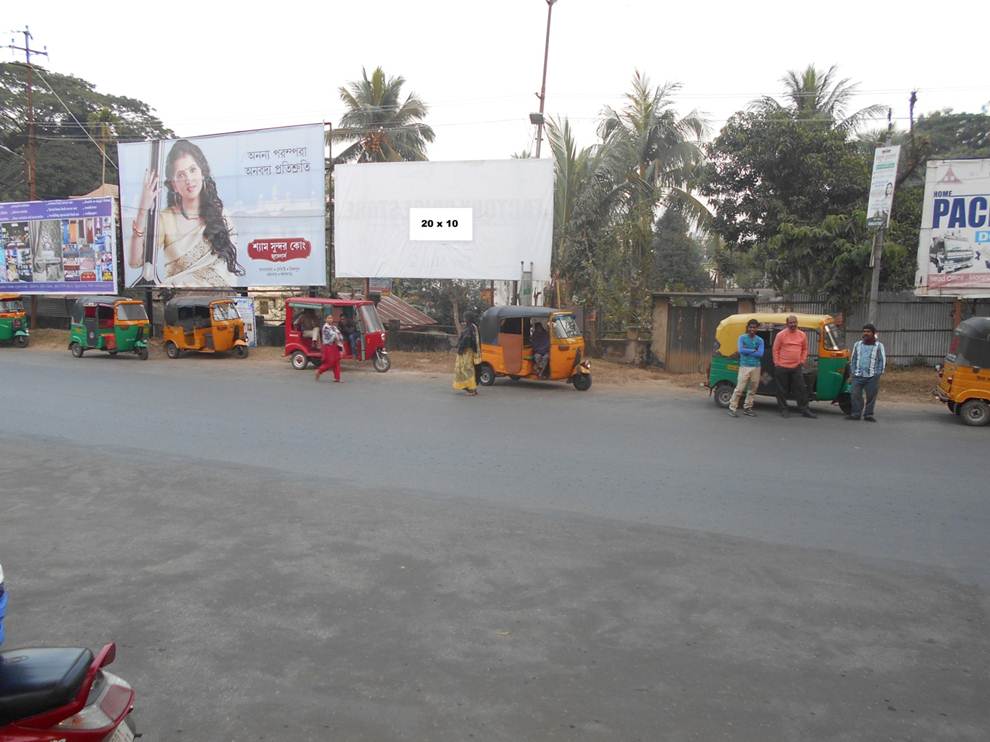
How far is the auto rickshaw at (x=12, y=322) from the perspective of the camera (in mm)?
24828

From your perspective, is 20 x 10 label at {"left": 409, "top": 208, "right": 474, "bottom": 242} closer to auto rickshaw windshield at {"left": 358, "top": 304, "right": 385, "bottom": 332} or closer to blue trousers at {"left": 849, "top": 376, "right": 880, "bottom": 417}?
auto rickshaw windshield at {"left": 358, "top": 304, "right": 385, "bottom": 332}

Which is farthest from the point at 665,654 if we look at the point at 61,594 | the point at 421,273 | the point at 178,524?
the point at 421,273

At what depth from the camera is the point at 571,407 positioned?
1295 cm

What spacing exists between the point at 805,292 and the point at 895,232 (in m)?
2.45

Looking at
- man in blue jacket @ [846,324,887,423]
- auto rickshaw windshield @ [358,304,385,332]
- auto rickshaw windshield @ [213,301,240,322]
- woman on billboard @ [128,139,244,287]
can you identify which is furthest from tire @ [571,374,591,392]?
woman on billboard @ [128,139,244,287]

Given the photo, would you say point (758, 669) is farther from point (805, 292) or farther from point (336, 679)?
point (805, 292)

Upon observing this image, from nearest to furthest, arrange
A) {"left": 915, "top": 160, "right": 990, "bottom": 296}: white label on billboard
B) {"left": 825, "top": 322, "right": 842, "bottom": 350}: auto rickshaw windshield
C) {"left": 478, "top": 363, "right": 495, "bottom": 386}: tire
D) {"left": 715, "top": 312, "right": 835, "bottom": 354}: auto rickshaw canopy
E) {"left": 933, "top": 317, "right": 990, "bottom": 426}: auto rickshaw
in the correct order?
{"left": 933, "top": 317, "right": 990, "bottom": 426}: auto rickshaw → {"left": 825, "top": 322, "right": 842, "bottom": 350}: auto rickshaw windshield → {"left": 715, "top": 312, "right": 835, "bottom": 354}: auto rickshaw canopy → {"left": 478, "top": 363, "right": 495, "bottom": 386}: tire → {"left": 915, "top": 160, "right": 990, "bottom": 296}: white label on billboard

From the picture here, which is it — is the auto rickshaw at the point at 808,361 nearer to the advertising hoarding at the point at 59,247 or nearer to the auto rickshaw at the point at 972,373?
the auto rickshaw at the point at 972,373

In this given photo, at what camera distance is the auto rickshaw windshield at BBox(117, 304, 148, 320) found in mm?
21422

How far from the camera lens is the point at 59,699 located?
242 cm

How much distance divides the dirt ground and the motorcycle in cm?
1364

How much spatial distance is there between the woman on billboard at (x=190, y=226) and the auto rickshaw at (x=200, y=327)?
9.94ft

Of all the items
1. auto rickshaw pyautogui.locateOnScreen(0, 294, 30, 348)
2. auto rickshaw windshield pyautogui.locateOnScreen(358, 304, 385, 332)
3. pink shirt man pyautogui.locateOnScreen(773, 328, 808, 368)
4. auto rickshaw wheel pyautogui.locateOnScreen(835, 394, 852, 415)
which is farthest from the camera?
auto rickshaw pyautogui.locateOnScreen(0, 294, 30, 348)

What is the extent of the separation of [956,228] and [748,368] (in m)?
8.09
